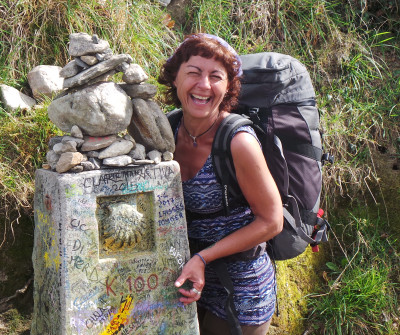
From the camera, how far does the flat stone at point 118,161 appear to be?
236 centimetres

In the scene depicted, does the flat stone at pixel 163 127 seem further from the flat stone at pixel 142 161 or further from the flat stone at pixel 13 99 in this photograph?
the flat stone at pixel 13 99

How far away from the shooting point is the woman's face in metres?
2.51

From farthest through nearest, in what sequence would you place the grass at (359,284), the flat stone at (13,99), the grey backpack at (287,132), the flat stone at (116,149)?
1. the grass at (359,284)
2. the flat stone at (13,99)
3. the grey backpack at (287,132)
4. the flat stone at (116,149)

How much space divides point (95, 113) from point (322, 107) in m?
2.81

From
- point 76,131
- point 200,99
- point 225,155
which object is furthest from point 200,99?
point 76,131

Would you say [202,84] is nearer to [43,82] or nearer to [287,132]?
[287,132]

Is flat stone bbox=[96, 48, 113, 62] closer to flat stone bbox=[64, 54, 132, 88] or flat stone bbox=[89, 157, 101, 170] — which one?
flat stone bbox=[64, 54, 132, 88]

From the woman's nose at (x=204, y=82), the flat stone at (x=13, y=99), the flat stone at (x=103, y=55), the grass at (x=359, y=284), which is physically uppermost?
the flat stone at (x=13, y=99)

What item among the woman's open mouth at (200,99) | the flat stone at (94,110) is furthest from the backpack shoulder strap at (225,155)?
the flat stone at (94,110)

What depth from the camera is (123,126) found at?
2.43 m

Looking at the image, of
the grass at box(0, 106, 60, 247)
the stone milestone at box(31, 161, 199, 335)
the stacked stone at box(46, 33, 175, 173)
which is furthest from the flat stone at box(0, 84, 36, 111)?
the stacked stone at box(46, 33, 175, 173)

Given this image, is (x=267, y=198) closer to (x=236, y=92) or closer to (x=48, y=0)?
(x=236, y=92)

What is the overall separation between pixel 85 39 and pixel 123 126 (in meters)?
0.44

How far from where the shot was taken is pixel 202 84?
2490mm
